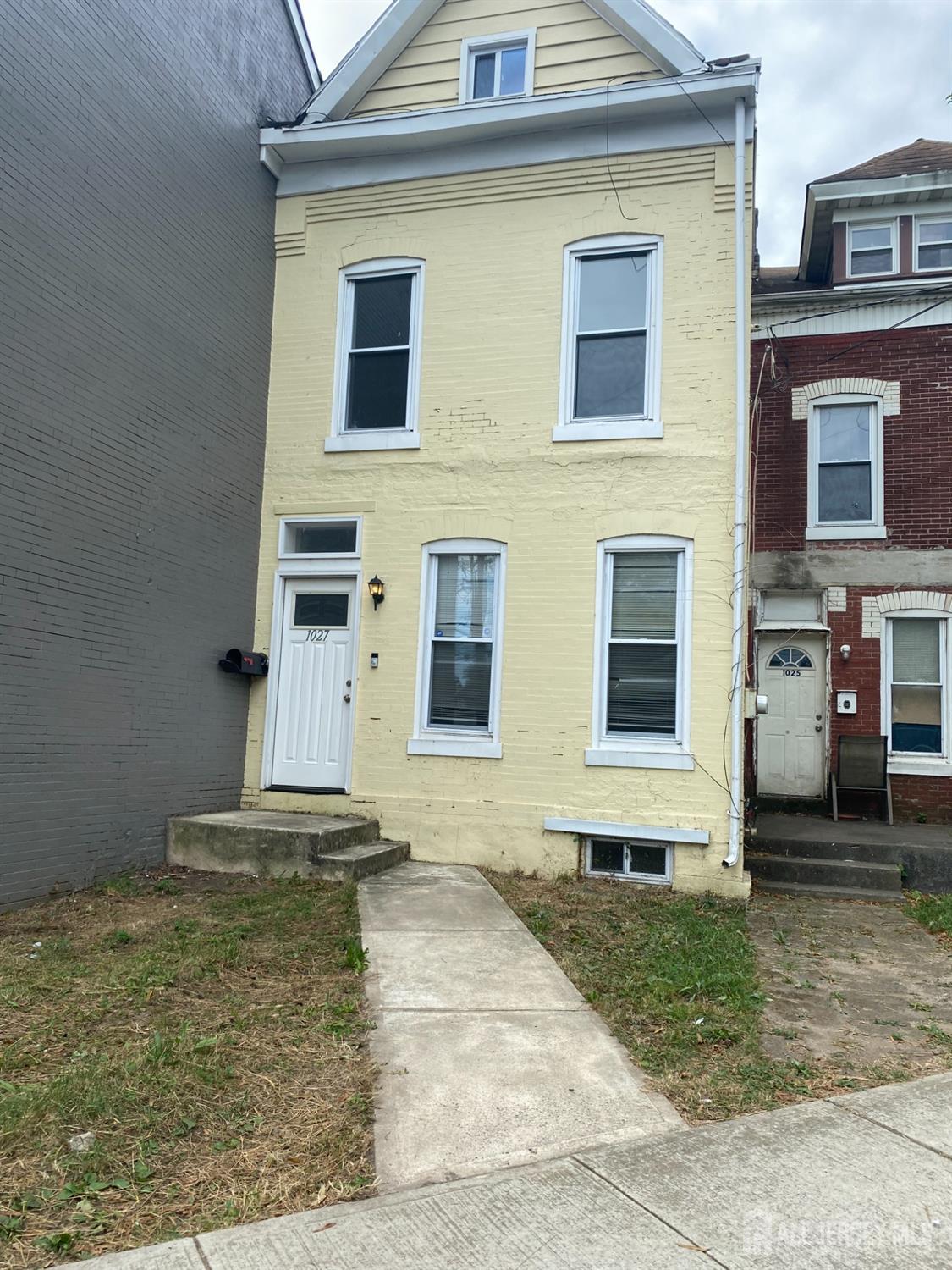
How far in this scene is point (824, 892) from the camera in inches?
309

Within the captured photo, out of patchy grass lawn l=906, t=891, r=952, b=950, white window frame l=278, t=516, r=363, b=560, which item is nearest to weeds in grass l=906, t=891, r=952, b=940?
patchy grass lawn l=906, t=891, r=952, b=950

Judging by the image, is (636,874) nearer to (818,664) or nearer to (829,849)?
(829,849)

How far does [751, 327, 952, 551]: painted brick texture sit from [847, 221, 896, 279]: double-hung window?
115 cm

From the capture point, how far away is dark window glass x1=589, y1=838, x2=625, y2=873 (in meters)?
7.71

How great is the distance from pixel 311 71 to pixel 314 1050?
10793mm

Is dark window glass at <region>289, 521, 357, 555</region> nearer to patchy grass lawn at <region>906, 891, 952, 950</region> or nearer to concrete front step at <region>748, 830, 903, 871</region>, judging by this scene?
concrete front step at <region>748, 830, 903, 871</region>

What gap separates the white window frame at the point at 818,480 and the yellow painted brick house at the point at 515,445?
4390 millimetres

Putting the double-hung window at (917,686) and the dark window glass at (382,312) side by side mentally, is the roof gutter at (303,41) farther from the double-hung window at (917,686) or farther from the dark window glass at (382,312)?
the double-hung window at (917,686)

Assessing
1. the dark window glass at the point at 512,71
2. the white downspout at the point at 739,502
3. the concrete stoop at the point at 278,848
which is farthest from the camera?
the dark window glass at the point at 512,71

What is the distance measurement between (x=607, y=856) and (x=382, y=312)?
5565mm

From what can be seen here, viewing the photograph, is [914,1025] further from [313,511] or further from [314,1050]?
[313,511]

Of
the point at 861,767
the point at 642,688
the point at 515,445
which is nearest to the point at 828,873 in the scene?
the point at 642,688

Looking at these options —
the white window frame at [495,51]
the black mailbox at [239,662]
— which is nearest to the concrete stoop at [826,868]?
the black mailbox at [239,662]

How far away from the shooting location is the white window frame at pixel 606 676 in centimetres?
762
